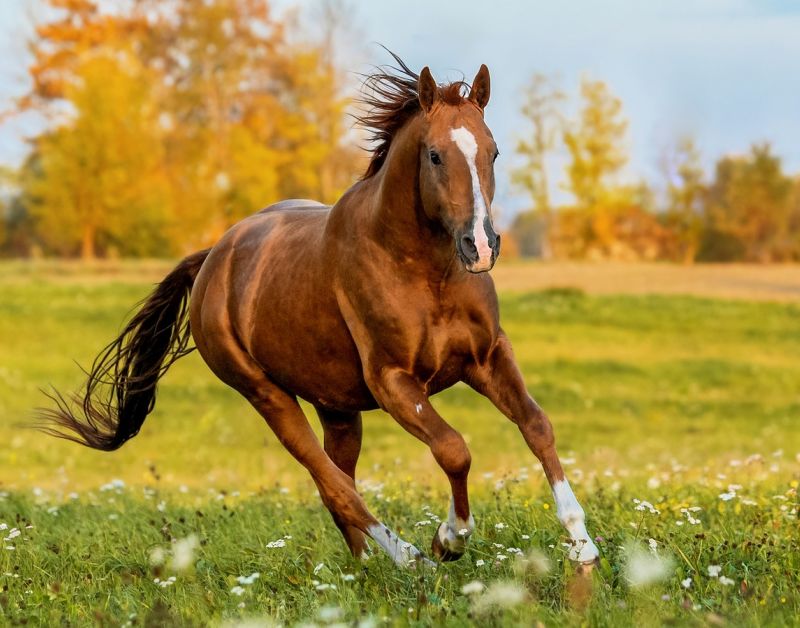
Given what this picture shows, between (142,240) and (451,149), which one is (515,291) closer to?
(142,240)

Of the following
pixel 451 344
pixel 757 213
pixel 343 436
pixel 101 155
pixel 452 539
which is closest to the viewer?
pixel 451 344

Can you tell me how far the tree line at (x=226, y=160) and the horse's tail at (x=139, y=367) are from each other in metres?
28.0

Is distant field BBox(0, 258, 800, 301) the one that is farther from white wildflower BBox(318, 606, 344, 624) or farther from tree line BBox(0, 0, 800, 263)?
white wildflower BBox(318, 606, 344, 624)

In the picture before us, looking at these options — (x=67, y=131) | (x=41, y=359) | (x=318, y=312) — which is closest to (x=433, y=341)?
(x=318, y=312)

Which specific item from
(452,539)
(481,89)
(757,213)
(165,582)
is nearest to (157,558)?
(165,582)

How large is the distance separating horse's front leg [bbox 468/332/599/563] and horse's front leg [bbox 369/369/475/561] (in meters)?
0.28

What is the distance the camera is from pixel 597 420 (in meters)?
19.7

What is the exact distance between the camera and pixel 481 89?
189 inches

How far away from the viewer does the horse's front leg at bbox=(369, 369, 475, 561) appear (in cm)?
473

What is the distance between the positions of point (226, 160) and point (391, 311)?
38.8 metres

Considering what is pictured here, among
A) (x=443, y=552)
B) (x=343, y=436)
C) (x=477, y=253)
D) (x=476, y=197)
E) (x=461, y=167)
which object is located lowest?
(x=443, y=552)

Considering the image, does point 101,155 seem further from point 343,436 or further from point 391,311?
point 391,311

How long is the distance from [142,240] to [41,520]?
3858cm

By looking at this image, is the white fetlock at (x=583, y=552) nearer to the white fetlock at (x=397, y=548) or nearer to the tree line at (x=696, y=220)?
the white fetlock at (x=397, y=548)
